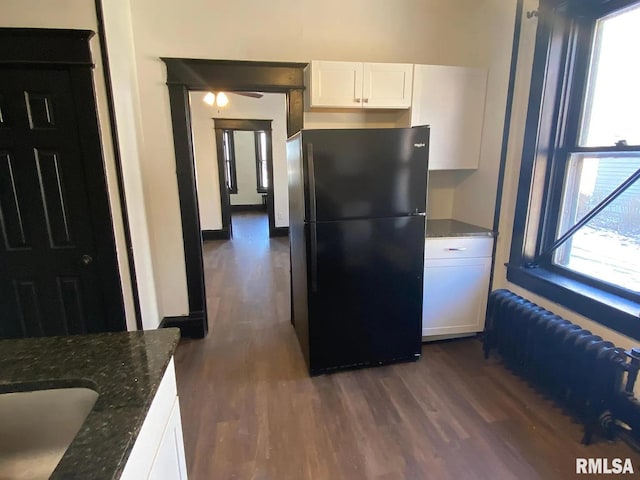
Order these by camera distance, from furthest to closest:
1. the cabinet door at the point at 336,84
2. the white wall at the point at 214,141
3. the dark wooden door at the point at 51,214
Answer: the white wall at the point at 214,141 → the cabinet door at the point at 336,84 → the dark wooden door at the point at 51,214

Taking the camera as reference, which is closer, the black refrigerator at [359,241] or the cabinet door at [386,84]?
the black refrigerator at [359,241]

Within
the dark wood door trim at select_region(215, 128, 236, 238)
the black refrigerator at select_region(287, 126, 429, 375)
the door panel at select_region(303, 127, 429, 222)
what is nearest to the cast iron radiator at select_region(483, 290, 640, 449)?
the black refrigerator at select_region(287, 126, 429, 375)

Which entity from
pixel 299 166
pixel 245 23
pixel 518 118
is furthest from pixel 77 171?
pixel 518 118

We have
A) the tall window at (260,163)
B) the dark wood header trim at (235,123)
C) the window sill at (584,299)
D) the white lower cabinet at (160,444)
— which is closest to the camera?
the white lower cabinet at (160,444)

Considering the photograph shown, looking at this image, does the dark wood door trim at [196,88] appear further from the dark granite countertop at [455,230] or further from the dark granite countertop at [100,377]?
the dark granite countertop at [100,377]

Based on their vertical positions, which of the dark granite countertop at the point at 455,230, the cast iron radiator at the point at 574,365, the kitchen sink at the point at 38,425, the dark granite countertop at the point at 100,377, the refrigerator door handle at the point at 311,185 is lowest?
the cast iron radiator at the point at 574,365

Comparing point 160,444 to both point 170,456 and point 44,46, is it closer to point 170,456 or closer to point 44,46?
point 170,456

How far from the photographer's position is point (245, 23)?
267 centimetres

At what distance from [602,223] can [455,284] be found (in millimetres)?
1018

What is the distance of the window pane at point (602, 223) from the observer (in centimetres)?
A: 198

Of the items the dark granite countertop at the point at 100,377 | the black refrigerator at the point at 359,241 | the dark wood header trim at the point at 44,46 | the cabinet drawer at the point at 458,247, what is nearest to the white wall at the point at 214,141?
the cabinet drawer at the point at 458,247

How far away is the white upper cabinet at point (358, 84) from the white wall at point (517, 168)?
0.77 m

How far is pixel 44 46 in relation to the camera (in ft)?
6.28

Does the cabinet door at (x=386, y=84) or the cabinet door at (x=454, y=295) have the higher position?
the cabinet door at (x=386, y=84)
